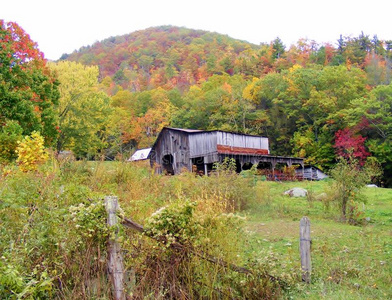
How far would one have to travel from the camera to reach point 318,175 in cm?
3900

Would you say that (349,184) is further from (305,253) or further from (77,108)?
(77,108)

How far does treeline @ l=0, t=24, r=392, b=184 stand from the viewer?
81.8 ft

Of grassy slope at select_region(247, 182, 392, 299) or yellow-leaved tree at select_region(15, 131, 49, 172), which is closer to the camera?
grassy slope at select_region(247, 182, 392, 299)

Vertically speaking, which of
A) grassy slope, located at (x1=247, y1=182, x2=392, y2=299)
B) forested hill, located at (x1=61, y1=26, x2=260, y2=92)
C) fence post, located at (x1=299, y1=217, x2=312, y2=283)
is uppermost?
forested hill, located at (x1=61, y1=26, x2=260, y2=92)

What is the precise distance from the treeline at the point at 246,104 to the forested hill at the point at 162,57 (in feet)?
2.37

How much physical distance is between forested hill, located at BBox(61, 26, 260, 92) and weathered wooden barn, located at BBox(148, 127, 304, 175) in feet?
122

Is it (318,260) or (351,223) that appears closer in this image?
(318,260)

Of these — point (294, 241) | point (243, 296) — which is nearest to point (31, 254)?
point (243, 296)

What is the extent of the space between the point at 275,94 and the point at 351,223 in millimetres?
39279

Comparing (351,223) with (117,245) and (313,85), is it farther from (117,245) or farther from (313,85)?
(313,85)

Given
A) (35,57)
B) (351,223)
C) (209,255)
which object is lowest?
(351,223)

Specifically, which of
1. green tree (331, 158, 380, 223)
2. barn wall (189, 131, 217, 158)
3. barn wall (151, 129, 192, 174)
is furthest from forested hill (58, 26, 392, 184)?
green tree (331, 158, 380, 223)

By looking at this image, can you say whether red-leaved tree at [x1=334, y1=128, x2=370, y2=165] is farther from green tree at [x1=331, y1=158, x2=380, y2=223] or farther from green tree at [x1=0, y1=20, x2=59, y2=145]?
green tree at [x1=0, y1=20, x2=59, y2=145]

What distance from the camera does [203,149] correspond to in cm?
3114
